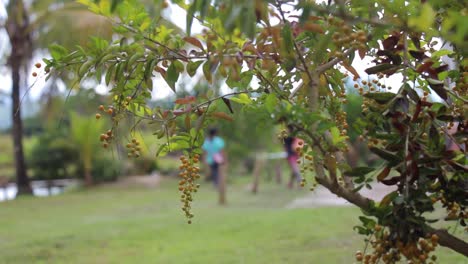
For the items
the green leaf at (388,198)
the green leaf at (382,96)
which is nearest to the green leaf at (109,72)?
the green leaf at (382,96)

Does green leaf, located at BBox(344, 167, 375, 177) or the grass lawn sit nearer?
green leaf, located at BBox(344, 167, 375, 177)

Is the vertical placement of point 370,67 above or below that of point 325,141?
above

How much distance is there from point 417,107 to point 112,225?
289 inches

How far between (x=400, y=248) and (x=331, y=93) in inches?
32.5

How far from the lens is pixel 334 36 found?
7.68 feet

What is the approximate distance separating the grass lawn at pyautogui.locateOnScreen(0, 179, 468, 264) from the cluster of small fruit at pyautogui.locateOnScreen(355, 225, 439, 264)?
293 cm

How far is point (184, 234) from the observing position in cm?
791

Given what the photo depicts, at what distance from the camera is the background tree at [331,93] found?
2.38m

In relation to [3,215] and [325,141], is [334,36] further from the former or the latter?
[3,215]

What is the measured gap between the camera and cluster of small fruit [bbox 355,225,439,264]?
7.84 feet

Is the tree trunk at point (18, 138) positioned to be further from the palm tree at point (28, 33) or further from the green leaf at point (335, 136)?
the green leaf at point (335, 136)

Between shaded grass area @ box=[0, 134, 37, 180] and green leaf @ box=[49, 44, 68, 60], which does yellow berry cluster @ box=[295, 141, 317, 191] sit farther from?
shaded grass area @ box=[0, 134, 37, 180]

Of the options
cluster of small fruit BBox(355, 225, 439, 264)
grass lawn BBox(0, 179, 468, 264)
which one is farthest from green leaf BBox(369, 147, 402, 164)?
grass lawn BBox(0, 179, 468, 264)

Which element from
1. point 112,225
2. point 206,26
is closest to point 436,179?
point 206,26
